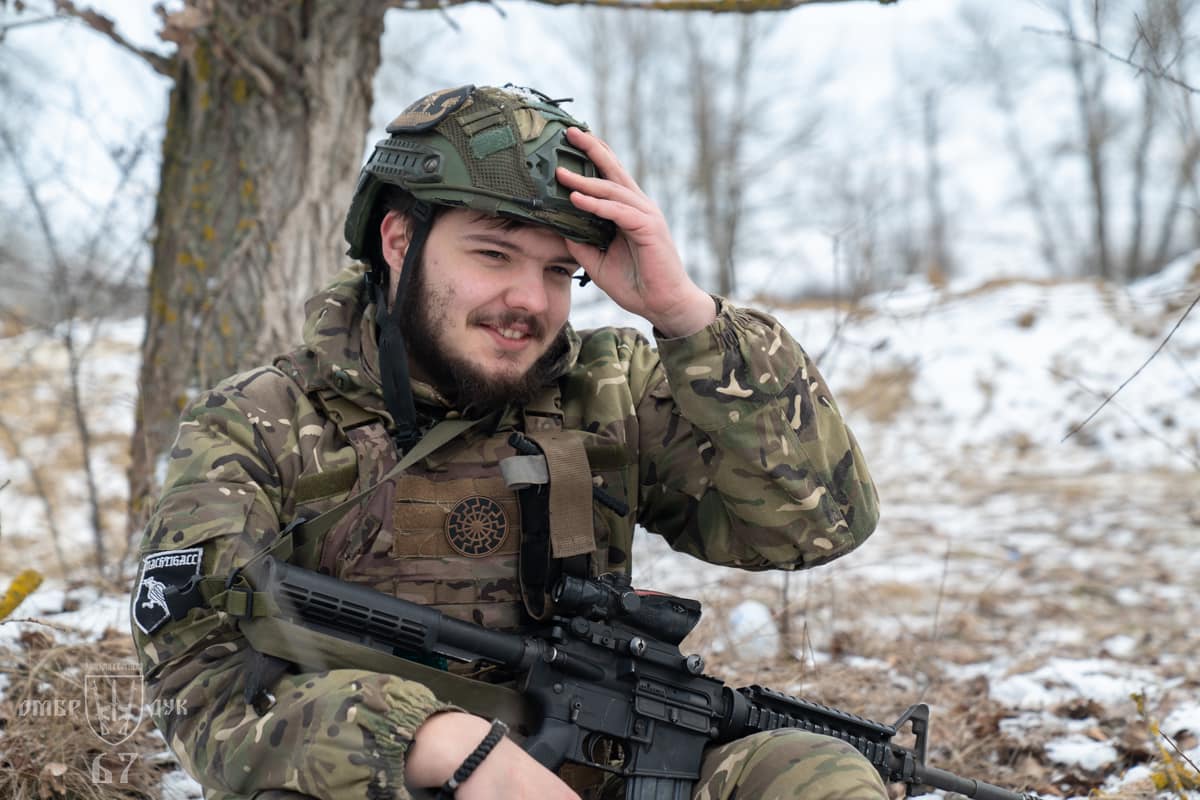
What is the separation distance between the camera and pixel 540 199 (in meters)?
2.34

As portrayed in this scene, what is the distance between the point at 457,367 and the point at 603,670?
78 centimetres

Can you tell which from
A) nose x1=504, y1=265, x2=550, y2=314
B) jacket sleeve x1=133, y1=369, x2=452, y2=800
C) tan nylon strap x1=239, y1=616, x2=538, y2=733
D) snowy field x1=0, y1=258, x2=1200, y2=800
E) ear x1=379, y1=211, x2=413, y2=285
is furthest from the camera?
snowy field x1=0, y1=258, x2=1200, y2=800

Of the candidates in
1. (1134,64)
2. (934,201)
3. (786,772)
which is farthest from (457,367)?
(934,201)

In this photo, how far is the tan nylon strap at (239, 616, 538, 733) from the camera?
201cm

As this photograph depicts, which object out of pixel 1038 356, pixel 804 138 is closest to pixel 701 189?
pixel 804 138

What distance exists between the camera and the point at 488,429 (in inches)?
99.9

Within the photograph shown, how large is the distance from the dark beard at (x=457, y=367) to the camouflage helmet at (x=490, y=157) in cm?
24

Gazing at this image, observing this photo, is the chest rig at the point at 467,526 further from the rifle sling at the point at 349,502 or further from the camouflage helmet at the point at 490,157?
the camouflage helmet at the point at 490,157

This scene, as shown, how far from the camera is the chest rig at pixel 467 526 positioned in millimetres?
2348

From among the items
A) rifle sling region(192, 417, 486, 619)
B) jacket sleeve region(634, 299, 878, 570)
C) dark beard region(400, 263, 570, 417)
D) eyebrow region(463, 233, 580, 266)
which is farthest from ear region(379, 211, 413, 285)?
jacket sleeve region(634, 299, 878, 570)

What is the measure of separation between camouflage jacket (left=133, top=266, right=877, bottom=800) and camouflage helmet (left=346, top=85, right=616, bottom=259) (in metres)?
0.37

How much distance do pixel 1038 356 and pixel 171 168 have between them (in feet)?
40.3

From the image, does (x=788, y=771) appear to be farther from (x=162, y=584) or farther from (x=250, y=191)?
(x=250, y=191)

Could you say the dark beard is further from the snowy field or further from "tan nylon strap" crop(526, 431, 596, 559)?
the snowy field
